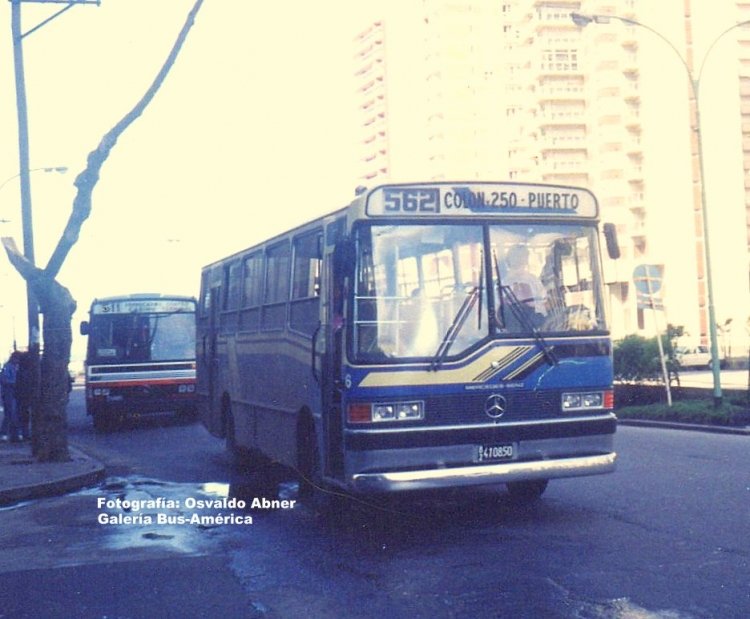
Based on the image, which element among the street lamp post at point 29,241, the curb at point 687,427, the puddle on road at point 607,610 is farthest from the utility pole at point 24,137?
the puddle on road at point 607,610

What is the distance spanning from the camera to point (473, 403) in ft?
29.4

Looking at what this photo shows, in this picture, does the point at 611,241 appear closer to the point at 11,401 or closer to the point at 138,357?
the point at 11,401

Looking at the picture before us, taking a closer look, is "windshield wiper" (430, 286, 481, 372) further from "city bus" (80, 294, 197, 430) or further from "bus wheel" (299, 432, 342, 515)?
"city bus" (80, 294, 197, 430)

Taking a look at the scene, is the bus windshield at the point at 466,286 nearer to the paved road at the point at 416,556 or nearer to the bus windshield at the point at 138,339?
the paved road at the point at 416,556

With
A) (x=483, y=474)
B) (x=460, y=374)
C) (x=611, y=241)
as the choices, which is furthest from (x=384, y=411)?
(x=611, y=241)

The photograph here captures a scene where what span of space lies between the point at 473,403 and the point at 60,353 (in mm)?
8441

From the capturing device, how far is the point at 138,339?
2348cm

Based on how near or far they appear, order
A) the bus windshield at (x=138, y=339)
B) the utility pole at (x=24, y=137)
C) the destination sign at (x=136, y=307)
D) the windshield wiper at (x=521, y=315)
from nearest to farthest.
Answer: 1. the windshield wiper at (x=521, y=315)
2. the utility pole at (x=24, y=137)
3. the bus windshield at (x=138, y=339)
4. the destination sign at (x=136, y=307)

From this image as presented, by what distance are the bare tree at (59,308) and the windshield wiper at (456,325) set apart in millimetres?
7779

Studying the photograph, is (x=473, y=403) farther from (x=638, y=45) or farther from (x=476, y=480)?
(x=638, y=45)

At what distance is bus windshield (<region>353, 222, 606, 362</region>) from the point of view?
885 cm

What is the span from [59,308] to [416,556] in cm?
915

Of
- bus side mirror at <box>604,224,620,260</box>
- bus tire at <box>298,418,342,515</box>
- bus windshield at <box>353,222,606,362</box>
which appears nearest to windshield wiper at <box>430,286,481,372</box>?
bus windshield at <box>353,222,606,362</box>

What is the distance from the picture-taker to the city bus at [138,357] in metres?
23.1
